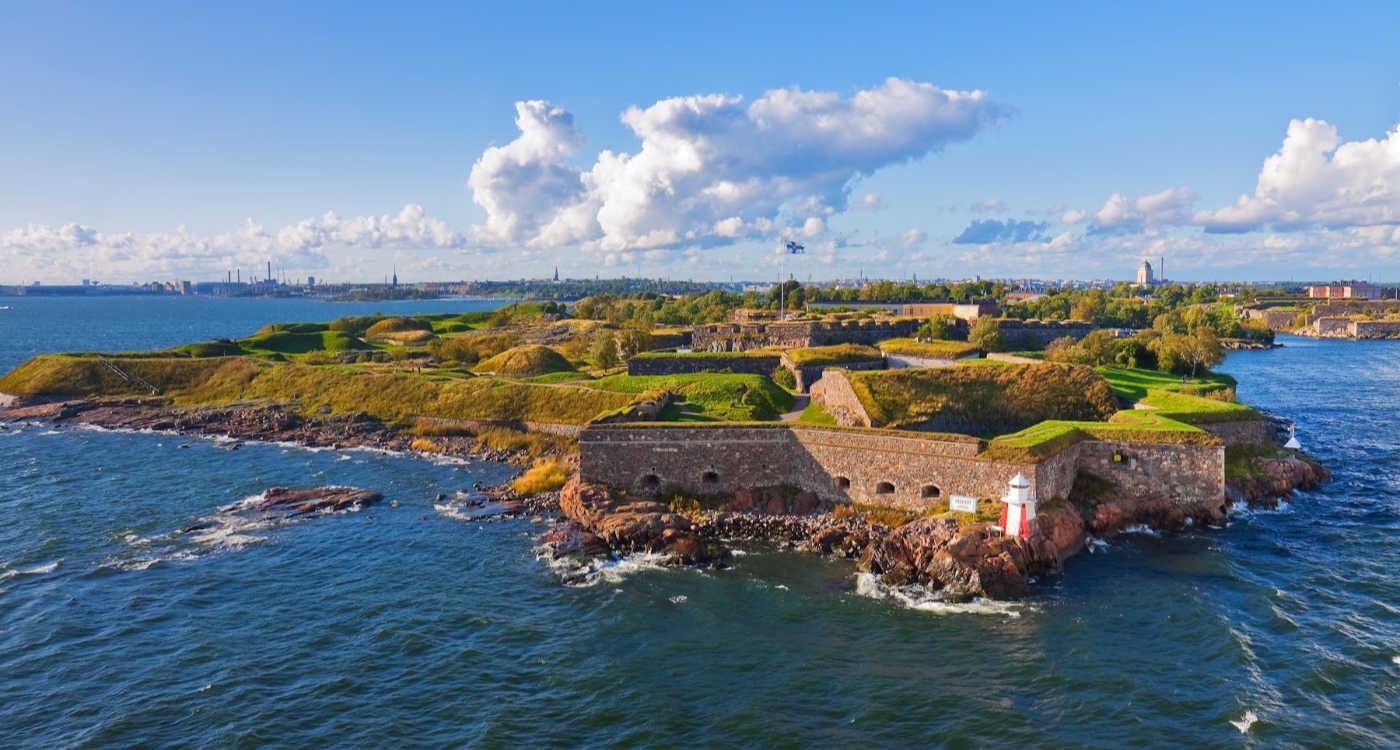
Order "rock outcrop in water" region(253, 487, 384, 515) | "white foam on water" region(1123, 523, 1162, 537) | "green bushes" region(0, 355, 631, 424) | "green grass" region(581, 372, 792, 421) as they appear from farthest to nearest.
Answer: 1. "green bushes" region(0, 355, 631, 424)
2. "green grass" region(581, 372, 792, 421)
3. "rock outcrop in water" region(253, 487, 384, 515)
4. "white foam on water" region(1123, 523, 1162, 537)

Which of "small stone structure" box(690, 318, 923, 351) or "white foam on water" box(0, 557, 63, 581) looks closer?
"white foam on water" box(0, 557, 63, 581)

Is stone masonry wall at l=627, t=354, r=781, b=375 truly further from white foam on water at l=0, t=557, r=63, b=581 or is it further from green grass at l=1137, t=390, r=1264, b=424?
white foam on water at l=0, t=557, r=63, b=581

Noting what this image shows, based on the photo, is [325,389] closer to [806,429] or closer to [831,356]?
[831,356]

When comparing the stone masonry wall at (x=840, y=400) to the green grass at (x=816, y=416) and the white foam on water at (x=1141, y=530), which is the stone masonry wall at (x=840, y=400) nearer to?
the green grass at (x=816, y=416)

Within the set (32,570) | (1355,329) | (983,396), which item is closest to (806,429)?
(983,396)

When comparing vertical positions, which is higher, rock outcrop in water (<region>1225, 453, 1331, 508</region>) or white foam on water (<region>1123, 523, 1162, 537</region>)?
rock outcrop in water (<region>1225, 453, 1331, 508</region>)

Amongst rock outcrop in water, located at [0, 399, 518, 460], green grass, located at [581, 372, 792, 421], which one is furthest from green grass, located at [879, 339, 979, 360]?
rock outcrop in water, located at [0, 399, 518, 460]

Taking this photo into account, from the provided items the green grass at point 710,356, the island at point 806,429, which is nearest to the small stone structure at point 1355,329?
the island at point 806,429

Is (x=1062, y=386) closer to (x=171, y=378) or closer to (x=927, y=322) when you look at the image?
(x=927, y=322)
